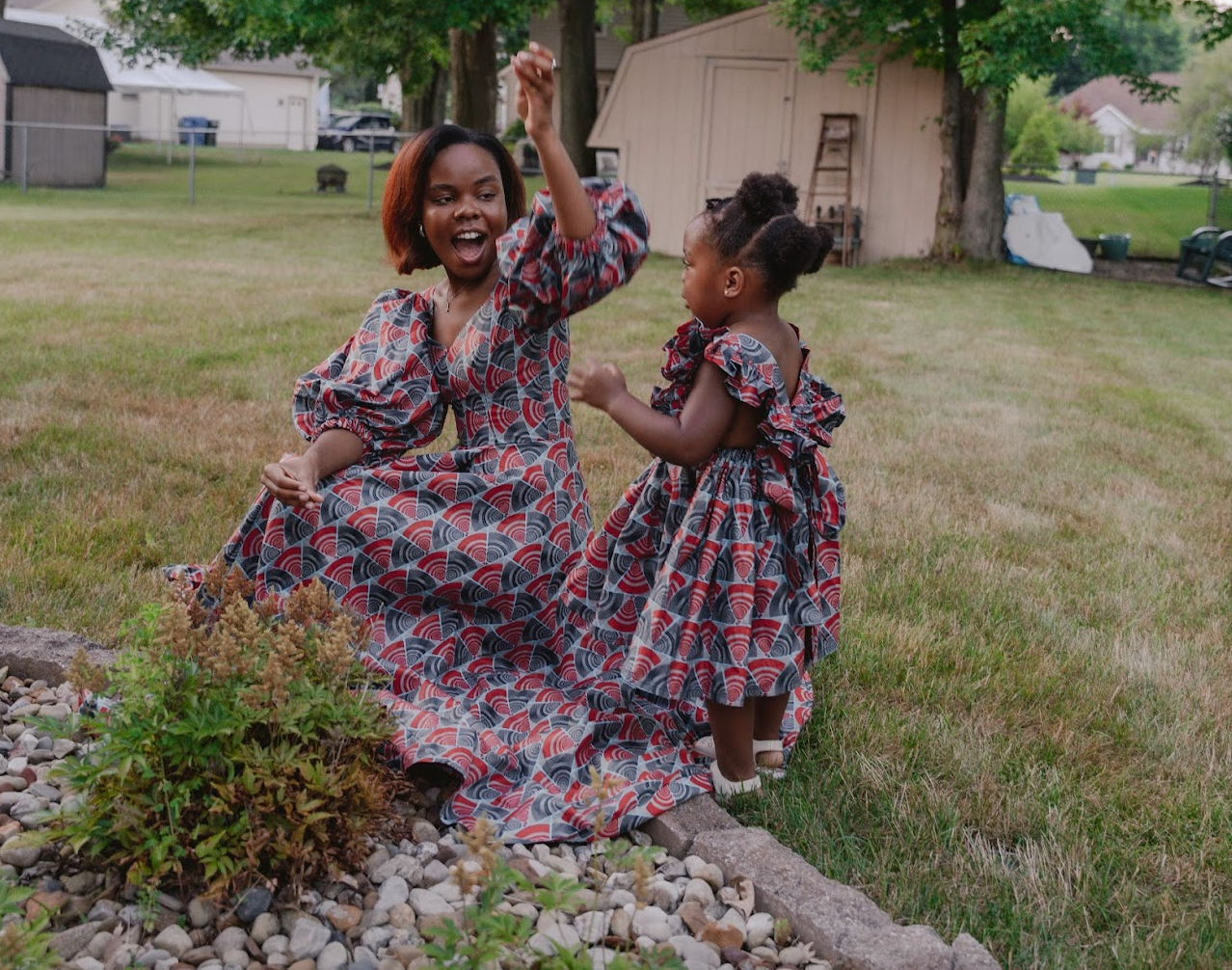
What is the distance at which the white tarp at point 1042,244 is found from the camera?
1816 centimetres

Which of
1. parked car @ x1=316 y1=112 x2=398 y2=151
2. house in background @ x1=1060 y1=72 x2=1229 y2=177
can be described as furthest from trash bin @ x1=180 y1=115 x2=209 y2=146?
house in background @ x1=1060 y1=72 x2=1229 y2=177

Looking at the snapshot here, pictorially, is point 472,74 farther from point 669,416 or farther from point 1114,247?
point 669,416

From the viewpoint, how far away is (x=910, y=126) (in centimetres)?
1631

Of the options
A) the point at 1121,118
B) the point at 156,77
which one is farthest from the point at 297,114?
the point at 1121,118

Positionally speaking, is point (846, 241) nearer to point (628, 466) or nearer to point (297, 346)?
point (297, 346)

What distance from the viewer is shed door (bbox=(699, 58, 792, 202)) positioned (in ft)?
53.8

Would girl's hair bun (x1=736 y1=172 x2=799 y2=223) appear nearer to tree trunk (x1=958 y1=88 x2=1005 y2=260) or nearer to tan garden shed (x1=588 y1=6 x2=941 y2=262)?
tan garden shed (x1=588 y1=6 x2=941 y2=262)

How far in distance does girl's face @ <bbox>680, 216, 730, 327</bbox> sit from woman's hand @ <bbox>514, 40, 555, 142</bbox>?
0.36 meters

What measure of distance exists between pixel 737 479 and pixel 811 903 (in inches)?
33.3

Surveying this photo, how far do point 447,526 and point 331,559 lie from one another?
0.96ft

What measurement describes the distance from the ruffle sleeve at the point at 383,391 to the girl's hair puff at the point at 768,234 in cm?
92

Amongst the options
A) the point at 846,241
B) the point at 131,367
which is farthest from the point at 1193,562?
the point at 846,241

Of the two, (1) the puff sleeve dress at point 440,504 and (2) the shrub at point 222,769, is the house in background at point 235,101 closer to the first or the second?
(1) the puff sleeve dress at point 440,504

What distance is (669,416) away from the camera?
107 inches
